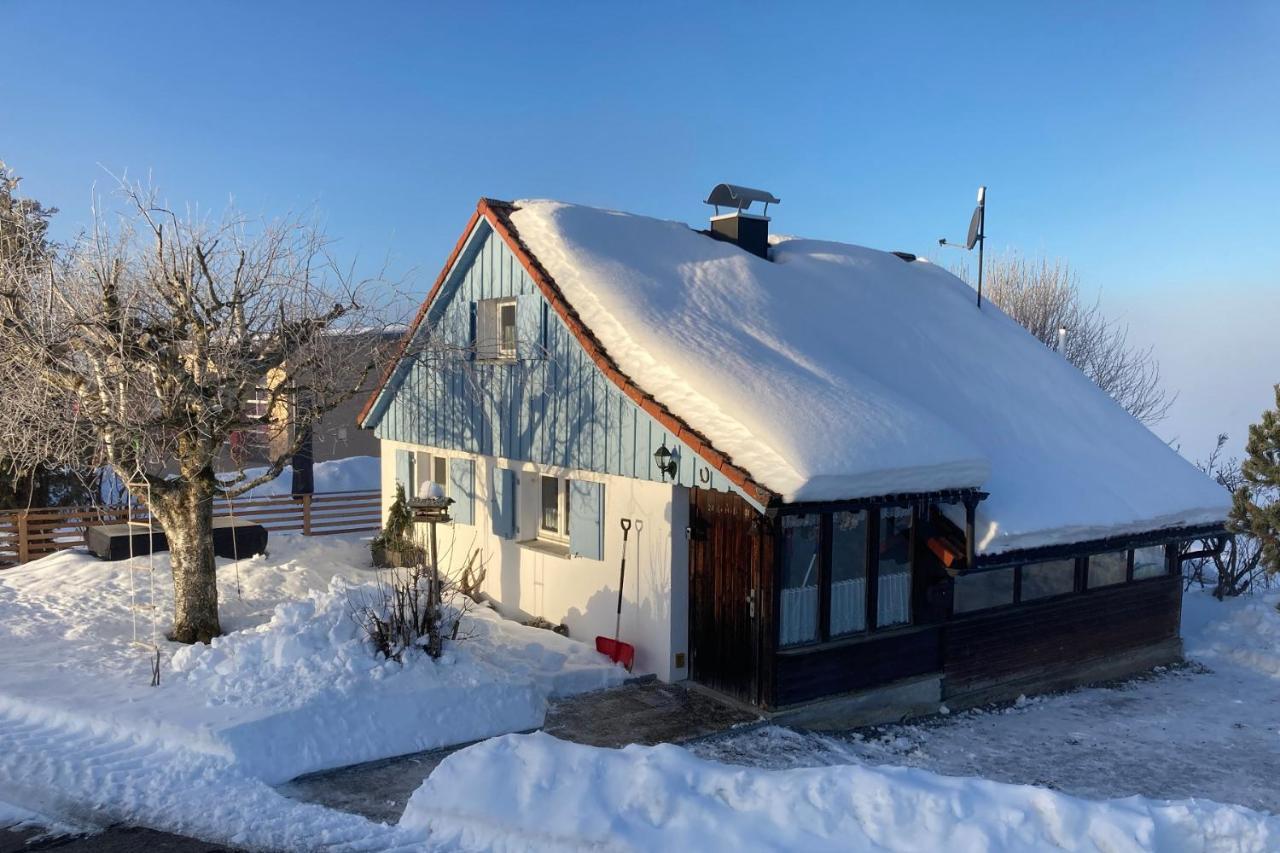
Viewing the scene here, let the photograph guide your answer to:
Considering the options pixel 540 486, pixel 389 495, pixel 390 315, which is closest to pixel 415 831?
pixel 540 486

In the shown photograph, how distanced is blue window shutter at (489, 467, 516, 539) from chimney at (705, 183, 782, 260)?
497cm

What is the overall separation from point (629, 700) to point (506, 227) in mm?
6036

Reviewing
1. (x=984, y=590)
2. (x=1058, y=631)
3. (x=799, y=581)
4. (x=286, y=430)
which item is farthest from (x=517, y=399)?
(x=1058, y=631)

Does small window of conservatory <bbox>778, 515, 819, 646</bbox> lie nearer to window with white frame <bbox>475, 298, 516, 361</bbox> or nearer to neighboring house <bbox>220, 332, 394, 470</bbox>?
window with white frame <bbox>475, 298, 516, 361</bbox>

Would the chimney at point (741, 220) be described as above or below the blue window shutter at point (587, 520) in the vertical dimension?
above

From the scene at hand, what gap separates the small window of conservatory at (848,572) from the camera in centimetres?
900

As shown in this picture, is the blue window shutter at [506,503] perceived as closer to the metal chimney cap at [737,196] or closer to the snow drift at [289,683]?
the snow drift at [289,683]

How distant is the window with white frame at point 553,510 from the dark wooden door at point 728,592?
2402 mm

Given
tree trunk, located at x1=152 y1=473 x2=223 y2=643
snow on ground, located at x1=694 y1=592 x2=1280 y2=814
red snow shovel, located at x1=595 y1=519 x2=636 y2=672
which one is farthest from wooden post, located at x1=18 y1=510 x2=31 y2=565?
snow on ground, located at x1=694 y1=592 x2=1280 y2=814

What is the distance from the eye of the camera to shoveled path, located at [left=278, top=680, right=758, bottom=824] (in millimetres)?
6625

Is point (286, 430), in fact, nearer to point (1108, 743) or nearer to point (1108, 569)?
point (1108, 743)

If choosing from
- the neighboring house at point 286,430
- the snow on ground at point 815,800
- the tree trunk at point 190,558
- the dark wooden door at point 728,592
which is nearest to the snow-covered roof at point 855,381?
the dark wooden door at point 728,592

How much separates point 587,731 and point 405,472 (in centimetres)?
680

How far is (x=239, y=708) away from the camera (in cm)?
742
